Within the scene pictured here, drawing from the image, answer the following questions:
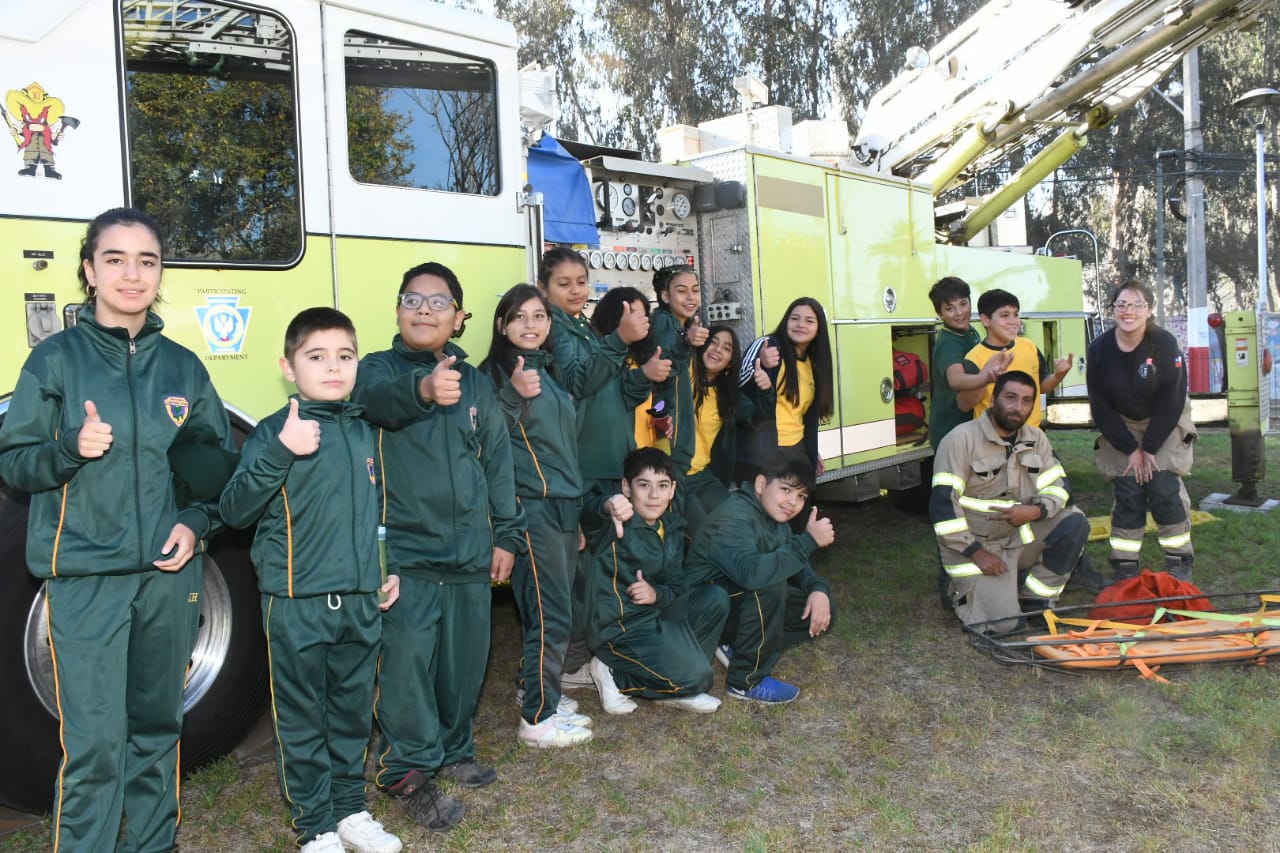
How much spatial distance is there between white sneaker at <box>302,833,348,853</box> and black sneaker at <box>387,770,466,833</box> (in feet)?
1.02

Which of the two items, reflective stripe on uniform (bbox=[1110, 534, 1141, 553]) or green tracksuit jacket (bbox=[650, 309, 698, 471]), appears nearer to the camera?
green tracksuit jacket (bbox=[650, 309, 698, 471])

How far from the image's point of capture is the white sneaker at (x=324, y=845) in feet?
9.80

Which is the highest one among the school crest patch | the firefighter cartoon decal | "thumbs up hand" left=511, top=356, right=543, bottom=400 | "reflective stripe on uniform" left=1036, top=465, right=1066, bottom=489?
the firefighter cartoon decal

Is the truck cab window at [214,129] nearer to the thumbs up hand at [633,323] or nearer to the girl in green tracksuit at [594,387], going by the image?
the girl in green tracksuit at [594,387]

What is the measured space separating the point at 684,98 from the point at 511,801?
77.8 ft

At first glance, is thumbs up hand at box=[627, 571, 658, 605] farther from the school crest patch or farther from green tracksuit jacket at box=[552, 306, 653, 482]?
the school crest patch

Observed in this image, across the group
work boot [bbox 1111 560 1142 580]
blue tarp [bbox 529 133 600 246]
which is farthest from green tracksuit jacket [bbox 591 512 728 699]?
work boot [bbox 1111 560 1142 580]

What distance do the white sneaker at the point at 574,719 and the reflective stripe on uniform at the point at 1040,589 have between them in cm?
253

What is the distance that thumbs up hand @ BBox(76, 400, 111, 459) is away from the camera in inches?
95.7

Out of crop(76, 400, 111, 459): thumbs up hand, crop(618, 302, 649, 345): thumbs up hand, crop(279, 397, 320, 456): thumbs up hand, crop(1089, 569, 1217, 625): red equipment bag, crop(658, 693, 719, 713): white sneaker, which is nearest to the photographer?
crop(76, 400, 111, 459): thumbs up hand

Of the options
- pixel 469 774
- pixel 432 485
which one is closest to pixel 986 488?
pixel 469 774

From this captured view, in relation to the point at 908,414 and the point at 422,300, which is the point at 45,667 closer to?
the point at 422,300

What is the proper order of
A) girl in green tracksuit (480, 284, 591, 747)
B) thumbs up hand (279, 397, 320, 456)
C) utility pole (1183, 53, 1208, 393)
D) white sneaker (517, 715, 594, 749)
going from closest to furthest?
1. thumbs up hand (279, 397, 320, 456)
2. girl in green tracksuit (480, 284, 591, 747)
3. white sneaker (517, 715, 594, 749)
4. utility pole (1183, 53, 1208, 393)

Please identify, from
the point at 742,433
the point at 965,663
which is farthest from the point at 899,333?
the point at 965,663
